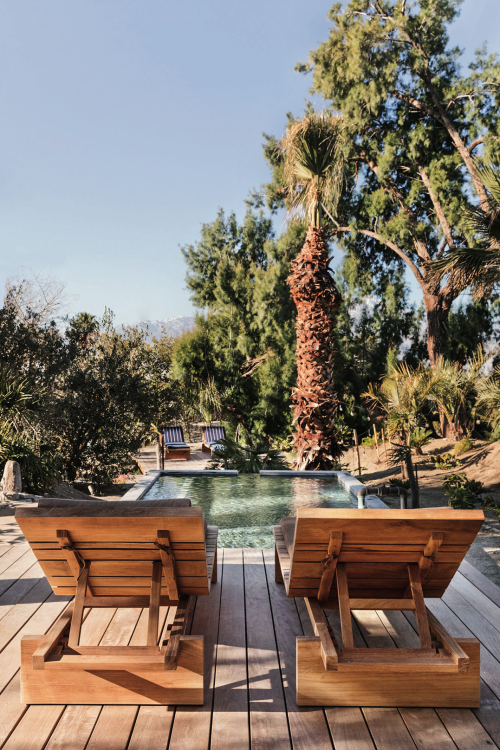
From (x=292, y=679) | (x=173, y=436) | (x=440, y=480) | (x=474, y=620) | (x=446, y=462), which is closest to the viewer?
(x=292, y=679)

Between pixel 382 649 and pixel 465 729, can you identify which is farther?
pixel 382 649

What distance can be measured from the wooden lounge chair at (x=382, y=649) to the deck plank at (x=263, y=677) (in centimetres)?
13

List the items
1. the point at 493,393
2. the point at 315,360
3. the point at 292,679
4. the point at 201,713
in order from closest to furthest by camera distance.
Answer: the point at 201,713, the point at 292,679, the point at 315,360, the point at 493,393

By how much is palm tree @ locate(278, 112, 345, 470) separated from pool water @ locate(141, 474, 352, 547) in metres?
1.05

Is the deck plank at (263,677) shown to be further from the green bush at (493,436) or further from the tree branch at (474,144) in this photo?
the tree branch at (474,144)

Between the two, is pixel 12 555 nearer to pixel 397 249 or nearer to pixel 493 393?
pixel 493 393

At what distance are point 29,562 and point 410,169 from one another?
16.1 metres

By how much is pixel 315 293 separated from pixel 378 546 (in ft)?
22.6

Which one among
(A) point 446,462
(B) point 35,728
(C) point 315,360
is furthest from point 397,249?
(B) point 35,728

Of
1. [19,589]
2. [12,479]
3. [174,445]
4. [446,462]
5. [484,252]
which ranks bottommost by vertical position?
[446,462]

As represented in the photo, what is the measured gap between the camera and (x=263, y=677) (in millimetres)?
2271

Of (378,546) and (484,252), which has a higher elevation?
(484,252)

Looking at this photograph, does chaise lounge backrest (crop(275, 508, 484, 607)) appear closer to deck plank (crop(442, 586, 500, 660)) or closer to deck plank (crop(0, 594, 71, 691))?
deck plank (crop(442, 586, 500, 660))

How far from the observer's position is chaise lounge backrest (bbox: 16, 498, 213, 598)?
6.93 ft
